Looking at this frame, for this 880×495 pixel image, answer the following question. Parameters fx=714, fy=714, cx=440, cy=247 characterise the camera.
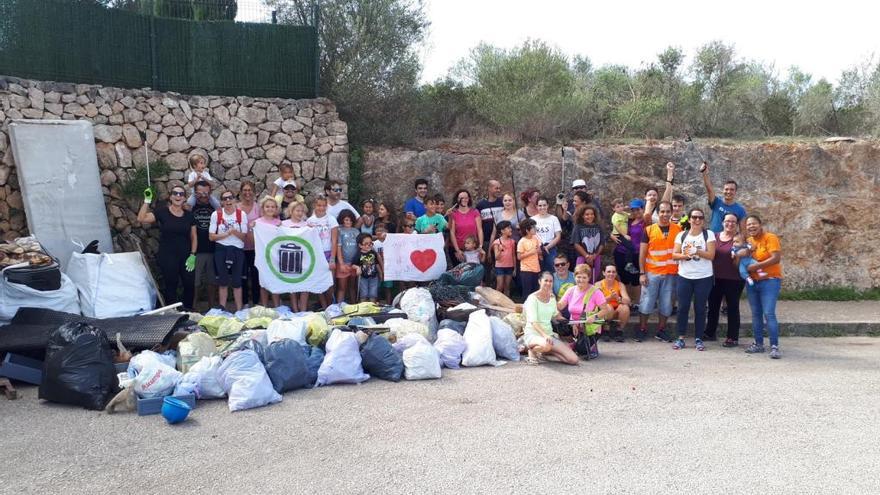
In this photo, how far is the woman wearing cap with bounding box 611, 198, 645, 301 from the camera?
33.0ft

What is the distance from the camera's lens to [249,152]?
1168 centimetres

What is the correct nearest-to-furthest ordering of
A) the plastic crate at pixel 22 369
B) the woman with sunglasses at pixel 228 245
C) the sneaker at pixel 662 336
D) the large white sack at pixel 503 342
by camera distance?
the plastic crate at pixel 22 369, the large white sack at pixel 503 342, the sneaker at pixel 662 336, the woman with sunglasses at pixel 228 245

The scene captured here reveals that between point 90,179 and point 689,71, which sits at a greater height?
point 689,71

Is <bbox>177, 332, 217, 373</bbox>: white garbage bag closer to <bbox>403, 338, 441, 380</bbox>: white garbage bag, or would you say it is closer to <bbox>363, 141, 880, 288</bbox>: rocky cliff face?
<bbox>403, 338, 441, 380</bbox>: white garbage bag

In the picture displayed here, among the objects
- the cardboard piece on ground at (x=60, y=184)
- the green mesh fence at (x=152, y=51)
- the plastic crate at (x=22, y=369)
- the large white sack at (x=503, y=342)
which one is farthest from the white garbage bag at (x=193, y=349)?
the green mesh fence at (x=152, y=51)

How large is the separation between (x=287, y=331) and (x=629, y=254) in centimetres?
499

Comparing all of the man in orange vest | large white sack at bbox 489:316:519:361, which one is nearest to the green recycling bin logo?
large white sack at bbox 489:316:519:361

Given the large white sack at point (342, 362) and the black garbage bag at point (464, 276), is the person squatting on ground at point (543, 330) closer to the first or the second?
the black garbage bag at point (464, 276)

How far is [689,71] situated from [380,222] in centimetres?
1008

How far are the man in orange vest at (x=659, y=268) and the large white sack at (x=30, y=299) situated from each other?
7265 mm

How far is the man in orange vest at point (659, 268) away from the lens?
9.22 m

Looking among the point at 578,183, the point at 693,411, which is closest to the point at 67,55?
the point at 578,183

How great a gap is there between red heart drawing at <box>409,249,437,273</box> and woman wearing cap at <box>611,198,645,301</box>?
2599 millimetres

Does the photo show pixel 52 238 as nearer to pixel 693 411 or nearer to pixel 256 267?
pixel 256 267
